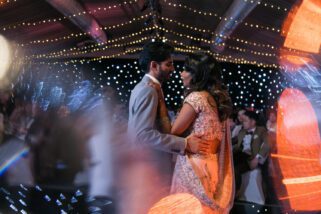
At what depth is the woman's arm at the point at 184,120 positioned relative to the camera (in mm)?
2508

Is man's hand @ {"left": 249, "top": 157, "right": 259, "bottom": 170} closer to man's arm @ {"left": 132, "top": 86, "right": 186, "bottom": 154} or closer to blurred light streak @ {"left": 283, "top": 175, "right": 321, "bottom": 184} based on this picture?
blurred light streak @ {"left": 283, "top": 175, "right": 321, "bottom": 184}

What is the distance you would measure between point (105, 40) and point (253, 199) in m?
4.39

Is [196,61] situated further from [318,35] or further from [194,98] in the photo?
[318,35]

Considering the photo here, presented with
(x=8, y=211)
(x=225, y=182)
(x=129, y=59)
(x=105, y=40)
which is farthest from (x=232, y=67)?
(x=8, y=211)

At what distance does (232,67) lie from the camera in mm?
10328

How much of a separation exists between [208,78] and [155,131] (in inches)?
18.9

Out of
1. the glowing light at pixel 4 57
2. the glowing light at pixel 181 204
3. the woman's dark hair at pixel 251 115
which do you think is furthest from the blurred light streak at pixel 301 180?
the glowing light at pixel 4 57

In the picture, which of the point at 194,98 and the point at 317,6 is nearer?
the point at 194,98

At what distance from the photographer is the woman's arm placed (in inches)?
98.7

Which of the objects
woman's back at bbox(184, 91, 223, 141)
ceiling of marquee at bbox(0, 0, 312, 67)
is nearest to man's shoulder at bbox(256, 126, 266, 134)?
ceiling of marquee at bbox(0, 0, 312, 67)

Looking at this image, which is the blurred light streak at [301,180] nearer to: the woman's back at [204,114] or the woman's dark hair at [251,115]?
the woman's dark hair at [251,115]

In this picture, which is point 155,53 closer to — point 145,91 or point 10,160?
point 145,91

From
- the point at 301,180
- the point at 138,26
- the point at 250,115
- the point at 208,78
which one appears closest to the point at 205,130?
the point at 208,78

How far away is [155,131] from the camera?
2365 millimetres
